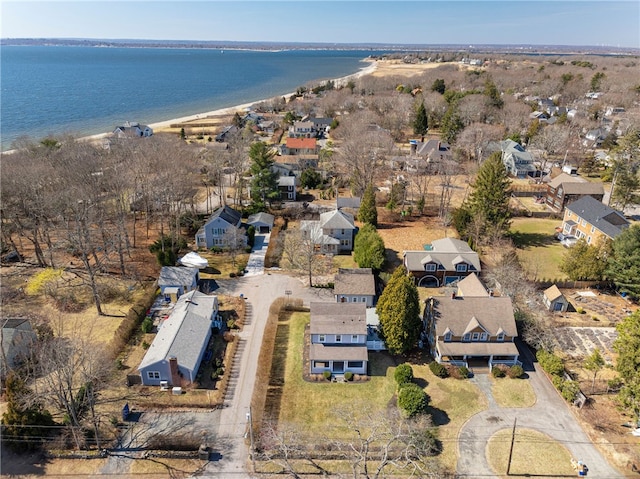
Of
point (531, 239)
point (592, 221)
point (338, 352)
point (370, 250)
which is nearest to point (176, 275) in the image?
point (338, 352)

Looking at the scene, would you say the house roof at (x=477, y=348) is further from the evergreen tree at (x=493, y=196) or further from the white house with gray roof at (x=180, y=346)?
the evergreen tree at (x=493, y=196)

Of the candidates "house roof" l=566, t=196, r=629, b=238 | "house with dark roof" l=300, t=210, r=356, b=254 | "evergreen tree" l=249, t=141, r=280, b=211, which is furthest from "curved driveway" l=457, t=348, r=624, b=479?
"evergreen tree" l=249, t=141, r=280, b=211

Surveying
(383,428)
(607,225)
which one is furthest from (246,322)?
(607,225)

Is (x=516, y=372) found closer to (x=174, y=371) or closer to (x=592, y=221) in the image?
(x=174, y=371)

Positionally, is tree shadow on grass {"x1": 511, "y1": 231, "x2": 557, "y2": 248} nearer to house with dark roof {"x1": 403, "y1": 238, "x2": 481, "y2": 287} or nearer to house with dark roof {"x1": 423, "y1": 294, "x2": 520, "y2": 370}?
house with dark roof {"x1": 403, "y1": 238, "x2": 481, "y2": 287}

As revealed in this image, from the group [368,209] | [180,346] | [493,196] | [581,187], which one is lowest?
[180,346]

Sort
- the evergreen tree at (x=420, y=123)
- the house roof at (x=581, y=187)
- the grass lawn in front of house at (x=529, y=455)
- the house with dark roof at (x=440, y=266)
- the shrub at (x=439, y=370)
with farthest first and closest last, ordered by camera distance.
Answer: the evergreen tree at (x=420, y=123)
the house roof at (x=581, y=187)
the house with dark roof at (x=440, y=266)
the shrub at (x=439, y=370)
the grass lawn in front of house at (x=529, y=455)

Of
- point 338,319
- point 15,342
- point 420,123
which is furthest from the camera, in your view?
point 420,123

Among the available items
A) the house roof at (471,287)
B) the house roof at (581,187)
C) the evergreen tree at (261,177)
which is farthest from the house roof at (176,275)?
the house roof at (581,187)
